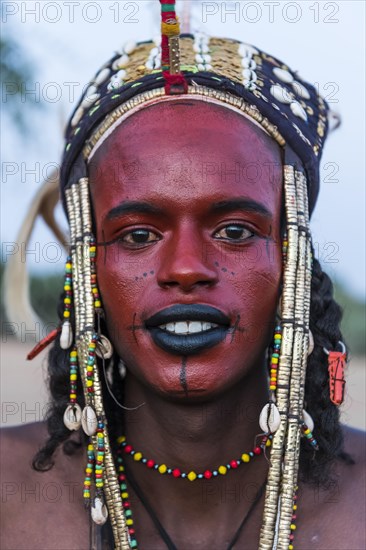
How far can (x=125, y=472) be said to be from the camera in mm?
3441

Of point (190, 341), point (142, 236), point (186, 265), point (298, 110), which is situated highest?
point (298, 110)

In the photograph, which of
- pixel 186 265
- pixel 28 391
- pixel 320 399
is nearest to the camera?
pixel 186 265

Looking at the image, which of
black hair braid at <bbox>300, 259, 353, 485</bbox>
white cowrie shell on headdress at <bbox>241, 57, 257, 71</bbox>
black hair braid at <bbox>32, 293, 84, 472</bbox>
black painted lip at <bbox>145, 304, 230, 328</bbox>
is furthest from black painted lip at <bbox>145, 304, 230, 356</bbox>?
white cowrie shell on headdress at <bbox>241, 57, 257, 71</bbox>

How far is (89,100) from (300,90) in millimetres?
835

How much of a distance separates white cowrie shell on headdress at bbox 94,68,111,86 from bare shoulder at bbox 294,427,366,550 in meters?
1.74

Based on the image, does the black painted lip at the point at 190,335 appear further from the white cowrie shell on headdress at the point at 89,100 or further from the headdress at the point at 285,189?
the white cowrie shell on headdress at the point at 89,100

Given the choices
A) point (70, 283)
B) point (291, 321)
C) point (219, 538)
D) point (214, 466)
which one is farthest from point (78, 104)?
point (219, 538)

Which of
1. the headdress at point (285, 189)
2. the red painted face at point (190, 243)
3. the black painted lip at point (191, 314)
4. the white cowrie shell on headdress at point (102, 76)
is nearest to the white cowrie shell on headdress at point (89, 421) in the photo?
the headdress at point (285, 189)

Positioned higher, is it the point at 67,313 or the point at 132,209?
the point at 132,209

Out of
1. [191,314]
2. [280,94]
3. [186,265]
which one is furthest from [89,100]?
[191,314]

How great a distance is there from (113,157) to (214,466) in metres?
1.18

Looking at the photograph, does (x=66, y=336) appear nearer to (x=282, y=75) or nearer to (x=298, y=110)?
(x=298, y=110)

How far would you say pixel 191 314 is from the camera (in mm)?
3012

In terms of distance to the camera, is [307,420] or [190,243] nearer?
[190,243]
